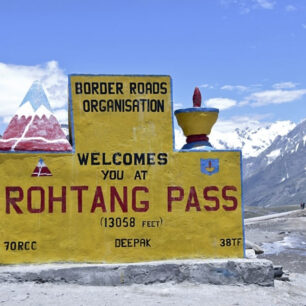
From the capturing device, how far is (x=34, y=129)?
992cm

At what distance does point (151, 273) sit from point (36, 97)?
15.2ft

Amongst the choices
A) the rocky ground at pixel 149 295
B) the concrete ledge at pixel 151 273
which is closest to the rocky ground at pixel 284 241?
the concrete ledge at pixel 151 273

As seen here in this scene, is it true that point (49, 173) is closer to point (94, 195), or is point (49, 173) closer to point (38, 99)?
point (94, 195)

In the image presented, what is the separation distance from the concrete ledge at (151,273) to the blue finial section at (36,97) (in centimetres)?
350

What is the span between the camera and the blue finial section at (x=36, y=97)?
10.3m

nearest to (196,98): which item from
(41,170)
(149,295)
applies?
(41,170)

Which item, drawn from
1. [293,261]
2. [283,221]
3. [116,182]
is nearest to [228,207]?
[116,182]

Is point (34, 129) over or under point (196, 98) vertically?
under

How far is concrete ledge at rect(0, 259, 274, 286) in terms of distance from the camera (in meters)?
9.02

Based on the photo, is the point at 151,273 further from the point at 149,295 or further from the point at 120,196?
the point at 120,196

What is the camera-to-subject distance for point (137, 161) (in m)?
9.78

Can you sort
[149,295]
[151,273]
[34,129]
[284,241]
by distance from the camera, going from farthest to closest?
1. [284,241]
2. [34,129]
3. [151,273]
4. [149,295]

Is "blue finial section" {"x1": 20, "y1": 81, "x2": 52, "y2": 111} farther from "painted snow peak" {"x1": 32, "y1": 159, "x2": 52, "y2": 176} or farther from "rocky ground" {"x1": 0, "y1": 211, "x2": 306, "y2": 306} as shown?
"rocky ground" {"x1": 0, "y1": 211, "x2": 306, "y2": 306}

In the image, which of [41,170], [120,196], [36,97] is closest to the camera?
[41,170]
